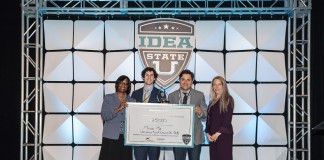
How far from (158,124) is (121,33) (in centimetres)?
169

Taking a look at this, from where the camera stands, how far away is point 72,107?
6.84m

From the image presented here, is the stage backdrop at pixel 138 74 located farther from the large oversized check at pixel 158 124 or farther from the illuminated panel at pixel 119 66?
the large oversized check at pixel 158 124

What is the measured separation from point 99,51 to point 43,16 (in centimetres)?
109

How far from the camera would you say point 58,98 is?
684cm

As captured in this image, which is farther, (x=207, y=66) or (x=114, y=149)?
(x=207, y=66)

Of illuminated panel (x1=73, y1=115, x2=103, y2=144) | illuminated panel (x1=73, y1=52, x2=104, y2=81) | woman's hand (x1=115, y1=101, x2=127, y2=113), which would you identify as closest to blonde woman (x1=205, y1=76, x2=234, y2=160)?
woman's hand (x1=115, y1=101, x2=127, y2=113)

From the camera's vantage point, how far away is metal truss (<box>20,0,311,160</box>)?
643cm

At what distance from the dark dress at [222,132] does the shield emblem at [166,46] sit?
4.11ft

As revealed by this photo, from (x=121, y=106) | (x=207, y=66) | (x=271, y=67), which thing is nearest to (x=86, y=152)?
(x=121, y=106)

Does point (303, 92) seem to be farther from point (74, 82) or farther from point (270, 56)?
point (74, 82)

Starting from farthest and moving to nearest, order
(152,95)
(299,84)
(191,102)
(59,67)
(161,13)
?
1. (59,67)
2. (161,13)
3. (299,84)
4. (152,95)
5. (191,102)

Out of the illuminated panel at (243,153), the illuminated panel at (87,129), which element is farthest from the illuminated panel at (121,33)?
the illuminated panel at (243,153)

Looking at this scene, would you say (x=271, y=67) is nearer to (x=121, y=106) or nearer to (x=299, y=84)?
(x=299, y=84)

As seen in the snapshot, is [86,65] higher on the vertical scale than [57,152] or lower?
higher
